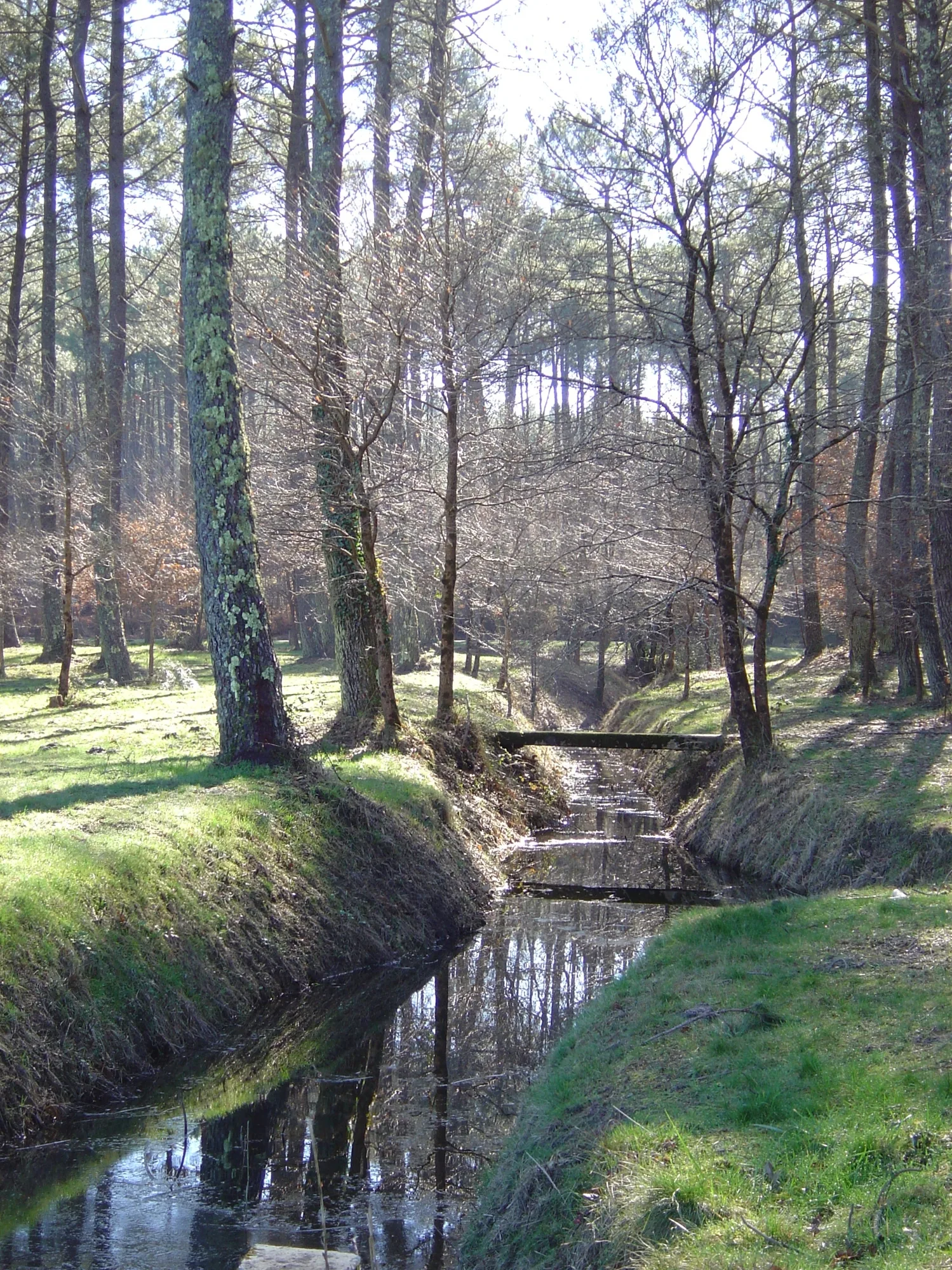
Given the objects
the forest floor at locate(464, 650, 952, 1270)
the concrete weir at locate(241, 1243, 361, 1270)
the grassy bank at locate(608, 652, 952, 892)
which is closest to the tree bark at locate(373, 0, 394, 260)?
the grassy bank at locate(608, 652, 952, 892)

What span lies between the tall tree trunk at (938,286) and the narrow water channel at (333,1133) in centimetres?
531

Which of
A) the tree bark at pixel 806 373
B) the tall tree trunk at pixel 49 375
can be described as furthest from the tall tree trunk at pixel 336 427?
the tall tree trunk at pixel 49 375

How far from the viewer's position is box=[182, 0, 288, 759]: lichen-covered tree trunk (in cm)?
1024

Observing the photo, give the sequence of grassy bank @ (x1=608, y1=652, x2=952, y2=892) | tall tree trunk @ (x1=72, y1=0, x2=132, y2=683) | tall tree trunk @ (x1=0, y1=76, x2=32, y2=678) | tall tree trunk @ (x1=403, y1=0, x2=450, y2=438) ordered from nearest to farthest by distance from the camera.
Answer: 1. grassy bank @ (x1=608, y1=652, x2=952, y2=892)
2. tall tree trunk @ (x1=403, y1=0, x2=450, y2=438)
3. tall tree trunk @ (x1=72, y1=0, x2=132, y2=683)
4. tall tree trunk @ (x1=0, y1=76, x2=32, y2=678)

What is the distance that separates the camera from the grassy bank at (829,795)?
995 centimetres

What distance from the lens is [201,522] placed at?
10.4m

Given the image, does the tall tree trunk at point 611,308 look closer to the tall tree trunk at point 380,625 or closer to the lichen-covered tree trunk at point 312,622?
the tall tree trunk at point 380,625

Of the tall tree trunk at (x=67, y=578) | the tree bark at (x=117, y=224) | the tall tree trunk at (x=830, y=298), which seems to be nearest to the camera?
the tall tree trunk at (x=830, y=298)

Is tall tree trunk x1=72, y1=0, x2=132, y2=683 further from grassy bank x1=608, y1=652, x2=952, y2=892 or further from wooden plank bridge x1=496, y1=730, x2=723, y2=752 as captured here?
grassy bank x1=608, y1=652, x2=952, y2=892

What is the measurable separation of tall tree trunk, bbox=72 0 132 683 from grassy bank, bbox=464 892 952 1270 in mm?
15757

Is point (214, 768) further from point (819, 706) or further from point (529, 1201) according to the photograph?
point (819, 706)

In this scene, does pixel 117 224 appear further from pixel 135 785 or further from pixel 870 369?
pixel 135 785

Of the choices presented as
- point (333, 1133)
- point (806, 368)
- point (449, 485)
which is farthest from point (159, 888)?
point (806, 368)

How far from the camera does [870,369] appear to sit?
16.9 meters
